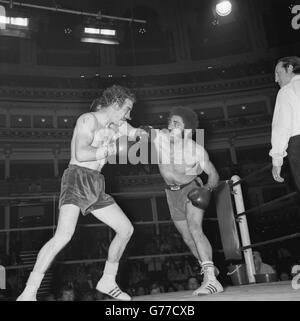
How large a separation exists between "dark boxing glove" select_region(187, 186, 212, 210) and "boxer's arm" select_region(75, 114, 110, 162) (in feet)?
2.61

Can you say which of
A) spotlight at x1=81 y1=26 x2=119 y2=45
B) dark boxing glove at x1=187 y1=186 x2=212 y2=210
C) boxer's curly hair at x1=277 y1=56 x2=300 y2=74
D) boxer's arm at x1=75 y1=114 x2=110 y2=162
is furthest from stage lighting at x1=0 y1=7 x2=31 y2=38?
boxer's curly hair at x1=277 y1=56 x2=300 y2=74

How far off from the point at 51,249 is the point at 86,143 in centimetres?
75

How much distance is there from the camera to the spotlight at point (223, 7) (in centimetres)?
731

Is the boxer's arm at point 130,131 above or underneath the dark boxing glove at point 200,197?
above

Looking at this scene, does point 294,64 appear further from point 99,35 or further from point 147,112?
point 147,112

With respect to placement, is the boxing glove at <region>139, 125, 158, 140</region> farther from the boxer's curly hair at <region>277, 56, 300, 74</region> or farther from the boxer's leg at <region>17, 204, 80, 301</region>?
the boxer's curly hair at <region>277, 56, 300, 74</region>

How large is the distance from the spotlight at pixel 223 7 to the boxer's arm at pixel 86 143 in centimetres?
596

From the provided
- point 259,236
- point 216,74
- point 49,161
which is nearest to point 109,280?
point 259,236

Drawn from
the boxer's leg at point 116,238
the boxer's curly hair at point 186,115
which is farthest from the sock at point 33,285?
the boxer's curly hair at point 186,115

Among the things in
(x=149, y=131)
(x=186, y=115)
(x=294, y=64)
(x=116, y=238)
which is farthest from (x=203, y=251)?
(x=294, y=64)

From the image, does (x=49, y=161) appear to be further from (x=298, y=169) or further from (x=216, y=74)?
(x=298, y=169)

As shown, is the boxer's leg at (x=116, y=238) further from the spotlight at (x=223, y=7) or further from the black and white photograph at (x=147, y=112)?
the black and white photograph at (x=147, y=112)

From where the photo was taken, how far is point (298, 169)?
7.42 ft

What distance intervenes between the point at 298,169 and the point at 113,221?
132 cm
